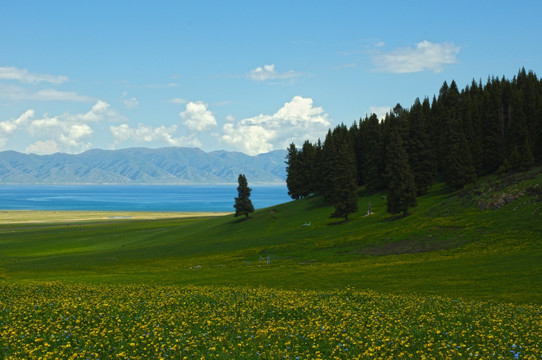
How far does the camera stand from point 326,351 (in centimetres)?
1243

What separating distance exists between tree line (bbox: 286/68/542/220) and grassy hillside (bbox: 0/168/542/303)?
15.5 ft

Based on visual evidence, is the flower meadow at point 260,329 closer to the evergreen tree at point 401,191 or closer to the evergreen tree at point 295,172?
the evergreen tree at point 401,191

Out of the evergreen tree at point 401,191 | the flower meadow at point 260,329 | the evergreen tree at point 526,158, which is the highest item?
the evergreen tree at point 526,158

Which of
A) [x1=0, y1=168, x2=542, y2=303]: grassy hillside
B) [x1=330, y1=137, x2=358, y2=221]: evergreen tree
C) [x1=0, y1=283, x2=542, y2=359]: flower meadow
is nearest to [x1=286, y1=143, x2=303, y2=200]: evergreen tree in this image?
[x1=0, y1=168, x2=542, y2=303]: grassy hillside

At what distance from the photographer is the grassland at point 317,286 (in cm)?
1352

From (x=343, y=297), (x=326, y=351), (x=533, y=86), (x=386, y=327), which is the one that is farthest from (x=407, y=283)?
(x=533, y=86)

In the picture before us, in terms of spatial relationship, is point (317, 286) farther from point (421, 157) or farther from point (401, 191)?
point (421, 157)

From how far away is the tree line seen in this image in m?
92.6

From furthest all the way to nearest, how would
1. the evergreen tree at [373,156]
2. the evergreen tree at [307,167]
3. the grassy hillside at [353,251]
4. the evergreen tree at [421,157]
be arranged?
the evergreen tree at [307,167] < the evergreen tree at [373,156] < the evergreen tree at [421,157] < the grassy hillside at [353,251]

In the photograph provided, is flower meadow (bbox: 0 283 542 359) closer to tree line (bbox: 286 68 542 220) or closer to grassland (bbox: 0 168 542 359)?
grassland (bbox: 0 168 542 359)

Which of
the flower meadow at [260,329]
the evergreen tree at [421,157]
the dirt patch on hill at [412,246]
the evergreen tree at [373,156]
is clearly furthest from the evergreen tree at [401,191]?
the flower meadow at [260,329]

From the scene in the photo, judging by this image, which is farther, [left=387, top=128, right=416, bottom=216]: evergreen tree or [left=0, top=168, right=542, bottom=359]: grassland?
[left=387, top=128, right=416, bottom=216]: evergreen tree

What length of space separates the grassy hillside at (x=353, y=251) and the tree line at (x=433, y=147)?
15.5 ft

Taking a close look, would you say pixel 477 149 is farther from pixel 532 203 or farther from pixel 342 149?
pixel 532 203
